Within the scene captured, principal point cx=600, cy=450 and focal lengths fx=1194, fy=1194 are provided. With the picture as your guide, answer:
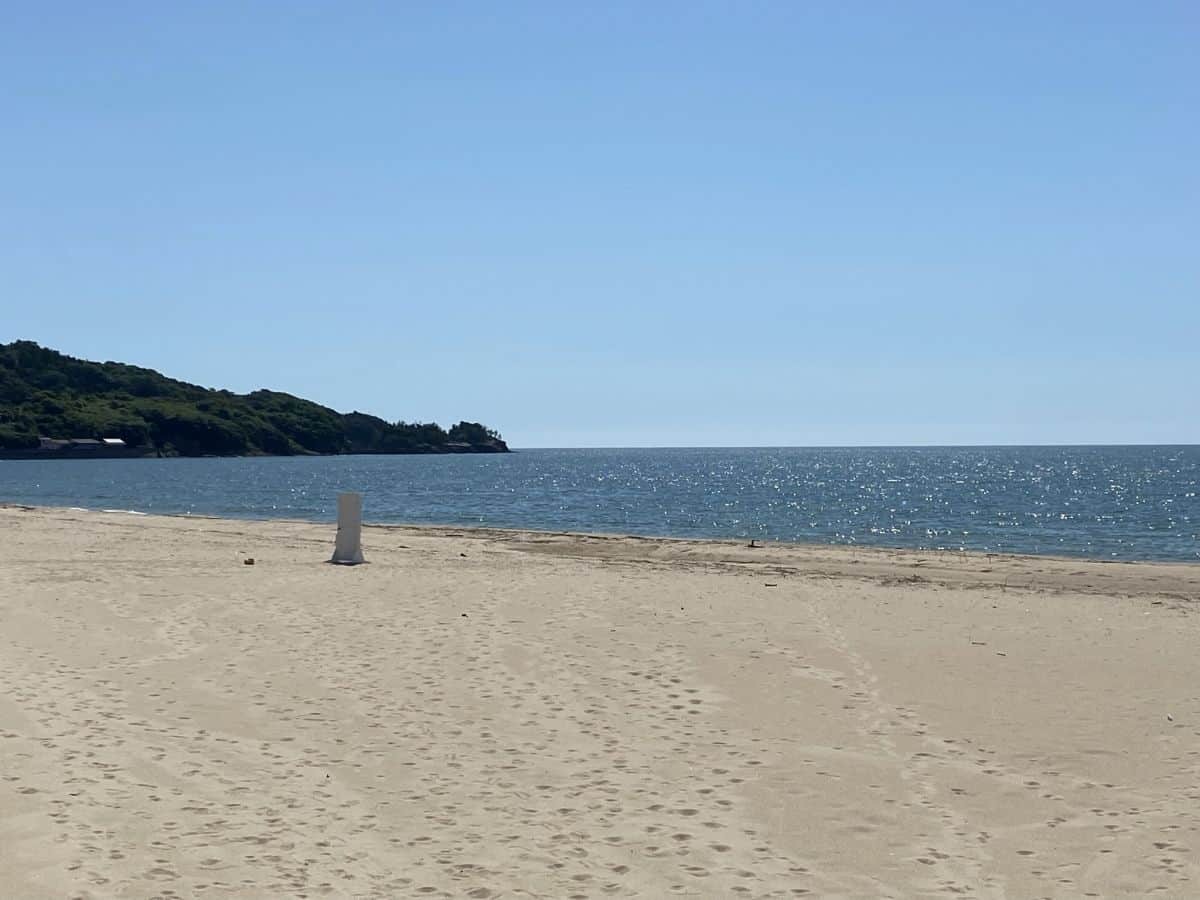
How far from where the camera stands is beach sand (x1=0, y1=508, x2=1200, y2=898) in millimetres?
6207

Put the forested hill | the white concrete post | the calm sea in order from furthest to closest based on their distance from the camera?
the forested hill < the calm sea < the white concrete post

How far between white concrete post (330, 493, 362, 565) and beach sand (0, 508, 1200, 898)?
15.4 ft

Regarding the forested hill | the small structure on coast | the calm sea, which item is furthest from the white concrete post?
the forested hill

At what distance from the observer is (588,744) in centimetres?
871

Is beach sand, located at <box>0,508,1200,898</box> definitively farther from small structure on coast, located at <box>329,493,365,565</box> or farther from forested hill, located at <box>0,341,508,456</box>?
forested hill, located at <box>0,341,508,456</box>

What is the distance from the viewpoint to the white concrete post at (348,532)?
2228 centimetres

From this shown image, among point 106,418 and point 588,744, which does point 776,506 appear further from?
point 106,418

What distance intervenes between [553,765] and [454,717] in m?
1.55

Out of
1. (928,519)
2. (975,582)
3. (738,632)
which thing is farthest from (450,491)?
(738,632)

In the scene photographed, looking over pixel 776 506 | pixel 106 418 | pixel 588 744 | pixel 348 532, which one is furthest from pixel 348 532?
pixel 106 418

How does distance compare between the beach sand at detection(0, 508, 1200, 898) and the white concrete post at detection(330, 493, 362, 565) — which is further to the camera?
the white concrete post at detection(330, 493, 362, 565)

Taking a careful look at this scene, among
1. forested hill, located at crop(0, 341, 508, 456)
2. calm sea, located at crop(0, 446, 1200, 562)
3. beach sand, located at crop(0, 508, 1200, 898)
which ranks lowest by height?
beach sand, located at crop(0, 508, 1200, 898)

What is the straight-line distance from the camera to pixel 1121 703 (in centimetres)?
1030

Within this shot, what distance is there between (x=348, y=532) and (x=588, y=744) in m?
14.5
